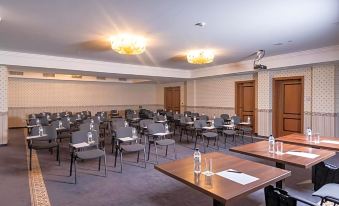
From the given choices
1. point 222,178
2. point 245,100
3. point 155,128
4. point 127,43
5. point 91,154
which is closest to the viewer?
point 222,178

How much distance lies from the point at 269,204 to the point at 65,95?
12.2m

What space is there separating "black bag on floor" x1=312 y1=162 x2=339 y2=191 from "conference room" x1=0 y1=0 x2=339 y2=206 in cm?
1

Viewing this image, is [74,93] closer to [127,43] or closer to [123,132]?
[123,132]

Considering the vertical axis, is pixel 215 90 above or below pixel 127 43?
below

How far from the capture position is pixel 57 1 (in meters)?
3.27

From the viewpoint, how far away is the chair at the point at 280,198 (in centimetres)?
176

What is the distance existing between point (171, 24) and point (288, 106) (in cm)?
575

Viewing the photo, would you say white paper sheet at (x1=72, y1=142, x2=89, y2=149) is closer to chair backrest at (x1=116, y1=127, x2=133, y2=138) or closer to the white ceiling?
chair backrest at (x1=116, y1=127, x2=133, y2=138)

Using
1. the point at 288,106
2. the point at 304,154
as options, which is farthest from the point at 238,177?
the point at 288,106

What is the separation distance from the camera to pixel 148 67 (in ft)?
30.7

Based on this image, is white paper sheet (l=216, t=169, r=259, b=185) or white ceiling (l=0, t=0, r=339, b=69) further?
white ceiling (l=0, t=0, r=339, b=69)

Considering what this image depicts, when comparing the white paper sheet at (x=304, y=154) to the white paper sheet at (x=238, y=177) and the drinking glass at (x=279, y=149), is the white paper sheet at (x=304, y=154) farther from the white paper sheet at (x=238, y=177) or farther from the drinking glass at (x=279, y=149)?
the white paper sheet at (x=238, y=177)

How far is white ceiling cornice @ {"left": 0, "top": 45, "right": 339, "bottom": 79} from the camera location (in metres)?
6.48

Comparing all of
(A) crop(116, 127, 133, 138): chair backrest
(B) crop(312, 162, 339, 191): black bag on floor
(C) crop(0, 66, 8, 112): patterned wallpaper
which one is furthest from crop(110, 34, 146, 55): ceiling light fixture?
(C) crop(0, 66, 8, 112): patterned wallpaper
